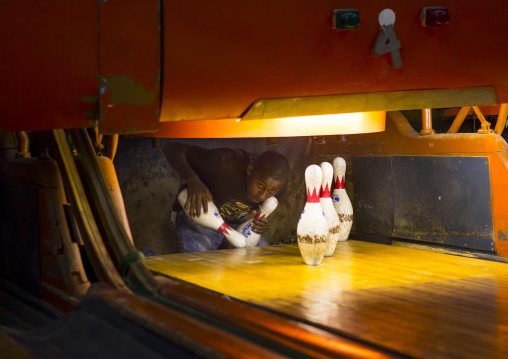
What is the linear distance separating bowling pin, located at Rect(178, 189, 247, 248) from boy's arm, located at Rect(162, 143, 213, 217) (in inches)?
0.9

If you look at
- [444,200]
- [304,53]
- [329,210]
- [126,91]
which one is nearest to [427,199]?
[444,200]

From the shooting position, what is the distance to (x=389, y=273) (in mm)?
2625

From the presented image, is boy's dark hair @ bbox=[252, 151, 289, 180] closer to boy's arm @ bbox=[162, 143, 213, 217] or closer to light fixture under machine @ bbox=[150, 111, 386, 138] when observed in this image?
boy's arm @ bbox=[162, 143, 213, 217]

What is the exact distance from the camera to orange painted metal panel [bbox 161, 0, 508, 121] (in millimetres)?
1589

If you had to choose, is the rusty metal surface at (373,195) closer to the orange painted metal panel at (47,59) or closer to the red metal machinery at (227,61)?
the red metal machinery at (227,61)

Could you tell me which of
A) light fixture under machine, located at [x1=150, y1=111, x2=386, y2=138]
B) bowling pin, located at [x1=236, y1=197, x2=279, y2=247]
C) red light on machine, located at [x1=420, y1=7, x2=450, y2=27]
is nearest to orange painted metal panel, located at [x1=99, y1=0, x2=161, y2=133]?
red light on machine, located at [x1=420, y1=7, x2=450, y2=27]

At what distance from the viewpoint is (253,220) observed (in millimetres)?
3551

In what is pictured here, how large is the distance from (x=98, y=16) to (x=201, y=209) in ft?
6.59

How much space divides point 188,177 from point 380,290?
1439 millimetres

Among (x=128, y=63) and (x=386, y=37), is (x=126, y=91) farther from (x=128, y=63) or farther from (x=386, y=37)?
(x=386, y=37)

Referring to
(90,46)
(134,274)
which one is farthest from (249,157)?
(90,46)

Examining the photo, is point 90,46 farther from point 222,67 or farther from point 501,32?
point 501,32

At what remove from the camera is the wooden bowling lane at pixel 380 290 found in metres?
1.73

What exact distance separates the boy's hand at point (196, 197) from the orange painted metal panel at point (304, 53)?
Answer: 1683 millimetres
